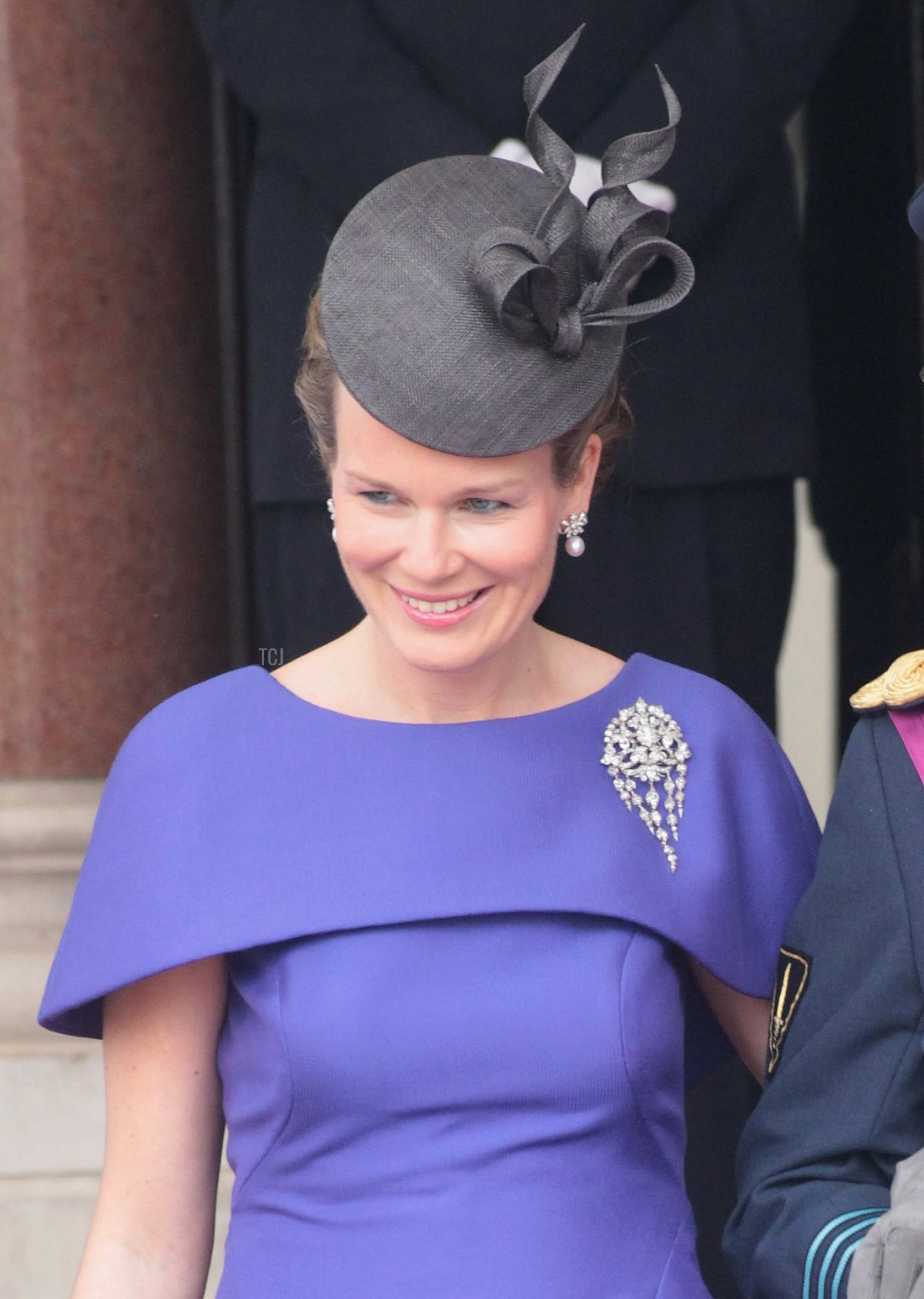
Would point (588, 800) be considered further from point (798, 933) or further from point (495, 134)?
point (495, 134)

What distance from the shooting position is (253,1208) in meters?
1.93

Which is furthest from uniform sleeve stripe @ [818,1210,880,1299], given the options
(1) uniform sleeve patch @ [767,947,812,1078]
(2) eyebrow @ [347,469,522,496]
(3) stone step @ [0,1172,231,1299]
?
(3) stone step @ [0,1172,231,1299]

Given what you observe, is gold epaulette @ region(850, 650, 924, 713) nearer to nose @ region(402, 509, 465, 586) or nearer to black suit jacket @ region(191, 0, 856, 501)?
nose @ region(402, 509, 465, 586)

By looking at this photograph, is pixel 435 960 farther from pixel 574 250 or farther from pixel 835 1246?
pixel 574 250

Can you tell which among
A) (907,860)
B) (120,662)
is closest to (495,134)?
(120,662)

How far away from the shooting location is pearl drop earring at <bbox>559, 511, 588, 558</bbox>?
2031 millimetres

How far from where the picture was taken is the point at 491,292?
1.82 metres

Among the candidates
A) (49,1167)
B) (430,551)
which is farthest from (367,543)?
(49,1167)

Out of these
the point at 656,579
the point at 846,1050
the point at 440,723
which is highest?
the point at 656,579

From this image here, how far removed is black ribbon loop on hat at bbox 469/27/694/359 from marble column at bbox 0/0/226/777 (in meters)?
1.28

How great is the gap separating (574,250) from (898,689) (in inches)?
19.8

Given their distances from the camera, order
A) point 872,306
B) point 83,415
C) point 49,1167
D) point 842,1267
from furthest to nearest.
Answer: point 872,306 → point 83,415 → point 49,1167 → point 842,1267

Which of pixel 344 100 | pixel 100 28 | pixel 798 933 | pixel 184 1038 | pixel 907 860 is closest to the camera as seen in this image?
pixel 907 860

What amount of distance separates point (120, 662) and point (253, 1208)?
54.3 inches
